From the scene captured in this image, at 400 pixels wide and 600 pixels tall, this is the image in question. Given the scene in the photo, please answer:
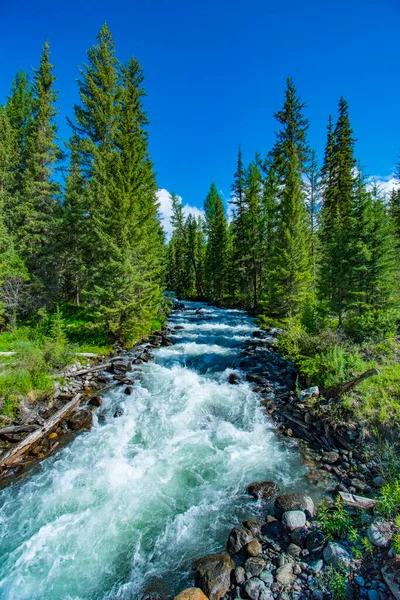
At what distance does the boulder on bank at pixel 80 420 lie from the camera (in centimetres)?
875

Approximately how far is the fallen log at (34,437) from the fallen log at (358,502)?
802 centimetres

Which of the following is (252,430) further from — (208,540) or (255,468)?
(208,540)

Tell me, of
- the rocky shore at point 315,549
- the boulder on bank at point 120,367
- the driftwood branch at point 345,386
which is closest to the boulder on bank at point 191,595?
the rocky shore at point 315,549

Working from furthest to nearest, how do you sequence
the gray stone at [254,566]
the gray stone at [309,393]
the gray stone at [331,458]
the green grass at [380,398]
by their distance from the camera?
the gray stone at [309,393]
the green grass at [380,398]
the gray stone at [331,458]
the gray stone at [254,566]

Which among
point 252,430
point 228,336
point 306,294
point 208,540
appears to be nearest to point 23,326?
point 228,336

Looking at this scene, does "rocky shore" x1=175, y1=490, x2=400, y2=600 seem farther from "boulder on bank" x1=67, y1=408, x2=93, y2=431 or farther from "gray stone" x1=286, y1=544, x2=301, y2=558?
"boulder on bank" x1=67, y1=408, x2=93, y2=431

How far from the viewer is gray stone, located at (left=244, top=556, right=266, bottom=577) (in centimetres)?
412

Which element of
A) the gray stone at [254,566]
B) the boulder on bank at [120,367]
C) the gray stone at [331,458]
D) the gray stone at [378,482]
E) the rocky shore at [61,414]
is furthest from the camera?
the boulder on bank at [120,367]

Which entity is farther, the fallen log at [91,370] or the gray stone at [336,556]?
the fallen log at [91,370]

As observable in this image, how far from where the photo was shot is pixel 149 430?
8.61 metres

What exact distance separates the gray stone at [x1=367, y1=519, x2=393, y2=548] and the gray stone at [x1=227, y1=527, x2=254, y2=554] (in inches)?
76.5

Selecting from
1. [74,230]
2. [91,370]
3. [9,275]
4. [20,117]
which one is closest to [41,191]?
[74,230]

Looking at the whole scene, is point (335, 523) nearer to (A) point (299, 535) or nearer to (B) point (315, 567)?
(A) point (299, 535)

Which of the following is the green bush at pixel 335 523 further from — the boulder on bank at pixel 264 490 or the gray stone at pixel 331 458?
the gray stone at pixel 331 458
